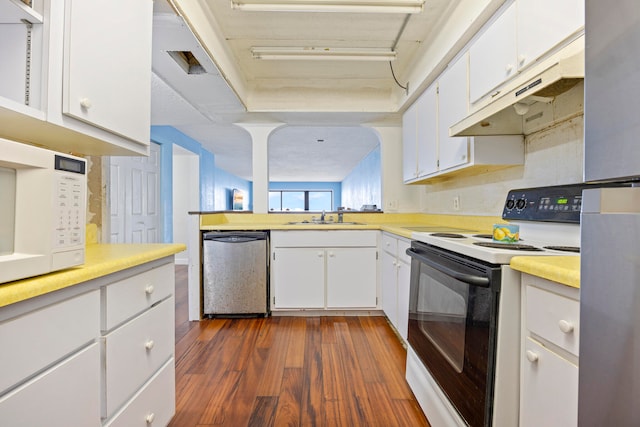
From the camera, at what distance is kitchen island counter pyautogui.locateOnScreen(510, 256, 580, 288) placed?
0.71 m

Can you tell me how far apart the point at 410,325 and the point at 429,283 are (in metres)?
0.35

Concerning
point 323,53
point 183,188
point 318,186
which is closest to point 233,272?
point 323,53

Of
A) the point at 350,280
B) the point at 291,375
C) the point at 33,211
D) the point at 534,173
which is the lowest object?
the point at 291,375

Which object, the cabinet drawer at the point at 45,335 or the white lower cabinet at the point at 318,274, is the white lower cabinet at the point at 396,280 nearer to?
the white lower cabinet at the point at 318,274

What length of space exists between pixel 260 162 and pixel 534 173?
8.26 ft

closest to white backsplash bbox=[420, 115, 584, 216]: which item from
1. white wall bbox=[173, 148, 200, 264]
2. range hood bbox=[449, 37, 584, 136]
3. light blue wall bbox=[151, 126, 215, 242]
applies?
range hood bbox=[449, 37, 584, 136]

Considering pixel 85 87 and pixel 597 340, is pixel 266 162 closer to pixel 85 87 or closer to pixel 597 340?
pixel 85 87

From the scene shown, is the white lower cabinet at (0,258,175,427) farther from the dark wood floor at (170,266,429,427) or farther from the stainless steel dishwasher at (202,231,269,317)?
the stainless steel dishwasher at (202,231,269,317)

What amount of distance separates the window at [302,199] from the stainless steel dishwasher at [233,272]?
9532 mm

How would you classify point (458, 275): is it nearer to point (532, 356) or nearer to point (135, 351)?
point (532, 356)

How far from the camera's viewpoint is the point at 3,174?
0.69 meters

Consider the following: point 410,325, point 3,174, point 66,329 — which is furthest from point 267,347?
point 3,174

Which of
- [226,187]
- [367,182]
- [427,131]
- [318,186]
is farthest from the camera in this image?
[318,186]

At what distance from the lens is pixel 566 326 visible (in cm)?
73
